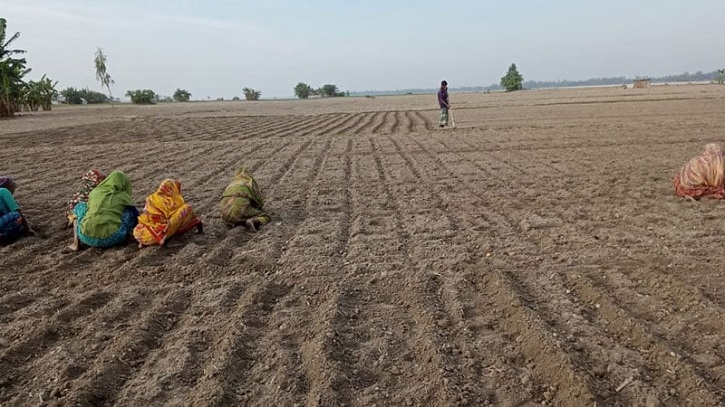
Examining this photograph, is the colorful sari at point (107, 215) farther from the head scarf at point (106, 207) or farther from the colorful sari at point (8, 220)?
the colorful sari at point (8, 220)

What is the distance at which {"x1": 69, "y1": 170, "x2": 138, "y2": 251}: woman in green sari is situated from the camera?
5039mm

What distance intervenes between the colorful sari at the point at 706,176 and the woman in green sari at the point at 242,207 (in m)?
5.07

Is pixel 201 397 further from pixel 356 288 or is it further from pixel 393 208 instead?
pixel 393 208

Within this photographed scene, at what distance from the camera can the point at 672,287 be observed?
12.3 ft

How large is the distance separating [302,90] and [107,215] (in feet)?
281

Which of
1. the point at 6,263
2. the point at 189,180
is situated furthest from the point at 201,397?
the point at 189,180

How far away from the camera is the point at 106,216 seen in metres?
5.06

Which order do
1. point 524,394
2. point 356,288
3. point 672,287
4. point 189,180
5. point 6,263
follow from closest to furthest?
point 524,394, point 672,287, point 356,288, point 6,263, point 189,180

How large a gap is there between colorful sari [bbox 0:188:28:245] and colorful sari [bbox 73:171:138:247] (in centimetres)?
74

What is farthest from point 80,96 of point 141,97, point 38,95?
point 38,95

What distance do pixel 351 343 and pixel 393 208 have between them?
132 inches

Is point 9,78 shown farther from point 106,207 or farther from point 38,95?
point 106,207

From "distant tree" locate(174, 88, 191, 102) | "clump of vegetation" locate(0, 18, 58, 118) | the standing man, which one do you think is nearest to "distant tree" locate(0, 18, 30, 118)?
"clump of vegetation" locate(0, 18, 58, 118)

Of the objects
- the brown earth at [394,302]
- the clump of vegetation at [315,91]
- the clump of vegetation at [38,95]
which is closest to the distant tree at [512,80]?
the clump of vegetation at [315,91]
